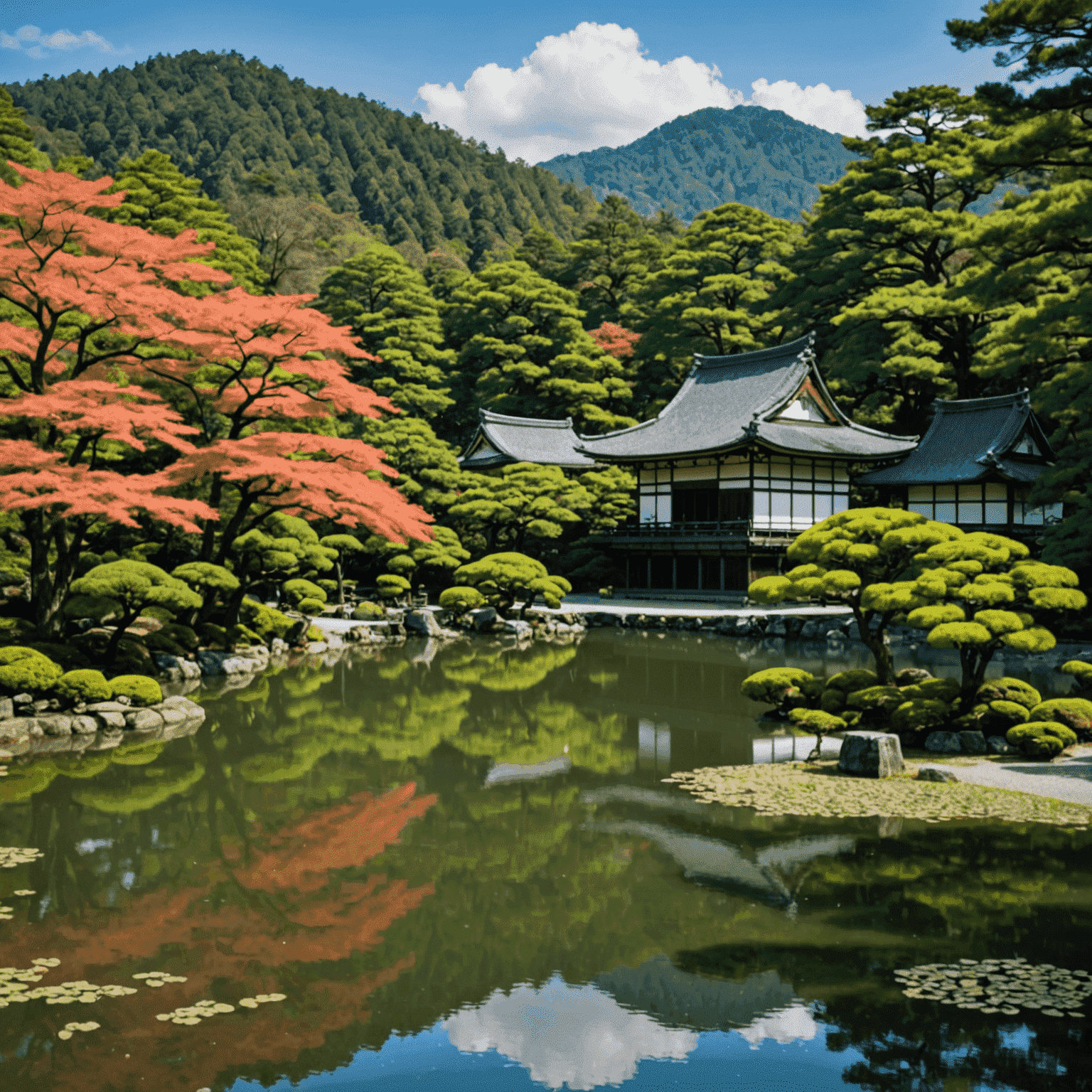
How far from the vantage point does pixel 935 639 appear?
420 inches

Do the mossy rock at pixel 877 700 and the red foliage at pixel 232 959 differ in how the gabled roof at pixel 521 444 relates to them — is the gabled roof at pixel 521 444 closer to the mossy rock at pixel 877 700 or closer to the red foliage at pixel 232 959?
A: the mossy rock at pixel 877 700

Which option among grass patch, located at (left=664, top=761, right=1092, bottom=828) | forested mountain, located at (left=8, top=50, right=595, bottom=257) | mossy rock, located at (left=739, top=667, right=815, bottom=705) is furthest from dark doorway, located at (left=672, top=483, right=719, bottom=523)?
forested mountain, located at (left=8, top=50, right=595, bottom=257)

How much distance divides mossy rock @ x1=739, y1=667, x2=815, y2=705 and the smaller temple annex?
14.3 m

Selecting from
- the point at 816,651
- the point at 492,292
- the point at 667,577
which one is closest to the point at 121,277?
the point at 816,651

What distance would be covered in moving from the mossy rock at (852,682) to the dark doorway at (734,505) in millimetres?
15607

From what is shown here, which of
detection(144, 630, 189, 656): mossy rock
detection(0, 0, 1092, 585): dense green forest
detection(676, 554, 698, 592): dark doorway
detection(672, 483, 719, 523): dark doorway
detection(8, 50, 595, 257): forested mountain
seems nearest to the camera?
detection(144, 630, 189, 656): mossy rock

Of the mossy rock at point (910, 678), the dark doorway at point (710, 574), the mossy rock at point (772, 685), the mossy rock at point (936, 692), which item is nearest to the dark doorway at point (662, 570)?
the dark doorway at point (710, 574)

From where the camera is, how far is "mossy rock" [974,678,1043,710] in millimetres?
11461

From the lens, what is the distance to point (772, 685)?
13102 millimetres

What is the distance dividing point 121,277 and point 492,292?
2502 centimetres

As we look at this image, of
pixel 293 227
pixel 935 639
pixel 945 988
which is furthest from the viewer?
pixel 293 227

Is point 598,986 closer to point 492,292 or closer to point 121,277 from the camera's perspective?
point 121,277

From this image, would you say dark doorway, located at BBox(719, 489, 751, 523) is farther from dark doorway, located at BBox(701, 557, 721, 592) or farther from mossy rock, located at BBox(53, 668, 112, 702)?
mossy rock, located at BBox(53, 668, 112, 702)

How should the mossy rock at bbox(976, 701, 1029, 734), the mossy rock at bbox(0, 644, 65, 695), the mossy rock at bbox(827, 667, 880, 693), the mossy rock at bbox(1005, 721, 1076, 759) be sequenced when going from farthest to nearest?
the mossy rock at bbox(827, 667, 880, 693) → the mossy rock at bbox(0, 644, 65, 695) → the mossy rock at bbox(976, 701, 1029, 734) → the mossy rock at bbox(1005, 721, 1076, 759)
